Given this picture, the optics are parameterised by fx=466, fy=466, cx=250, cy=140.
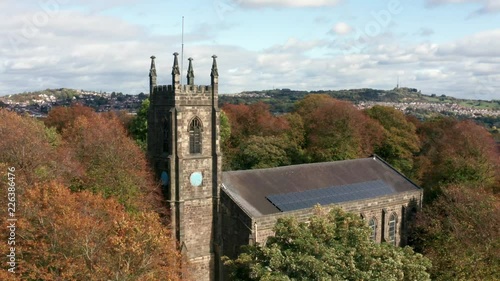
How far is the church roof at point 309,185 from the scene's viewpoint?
3158 centimetres

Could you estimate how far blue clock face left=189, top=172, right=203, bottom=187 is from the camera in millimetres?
30344

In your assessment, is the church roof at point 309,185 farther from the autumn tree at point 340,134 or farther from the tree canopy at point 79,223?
the autumn tree at point 340,134

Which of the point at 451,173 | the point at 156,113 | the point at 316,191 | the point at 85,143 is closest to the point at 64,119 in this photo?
the point at 85,143

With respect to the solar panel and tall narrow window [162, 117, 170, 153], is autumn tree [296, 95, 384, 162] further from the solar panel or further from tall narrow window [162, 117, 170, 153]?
tall narrow window [162, 117, 170, 153]

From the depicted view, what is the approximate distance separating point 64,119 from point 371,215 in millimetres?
47551

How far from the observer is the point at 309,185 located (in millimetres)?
35281

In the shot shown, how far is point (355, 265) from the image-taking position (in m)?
22.5

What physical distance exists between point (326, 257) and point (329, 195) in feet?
44.0

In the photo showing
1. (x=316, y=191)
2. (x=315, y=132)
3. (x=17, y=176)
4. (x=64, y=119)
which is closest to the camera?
(x=17, y=176)

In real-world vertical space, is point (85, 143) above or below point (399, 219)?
above

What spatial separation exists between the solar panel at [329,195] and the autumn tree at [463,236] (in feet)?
13.5

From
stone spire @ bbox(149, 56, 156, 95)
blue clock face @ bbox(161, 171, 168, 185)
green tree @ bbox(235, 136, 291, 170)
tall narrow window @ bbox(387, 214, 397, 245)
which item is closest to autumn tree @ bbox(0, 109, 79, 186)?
blue clock face @ bbox(161, 171, 168, 185)

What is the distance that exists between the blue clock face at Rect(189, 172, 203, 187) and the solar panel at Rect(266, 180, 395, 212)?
16.1 feet

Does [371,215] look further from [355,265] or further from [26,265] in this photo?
[26,265]
